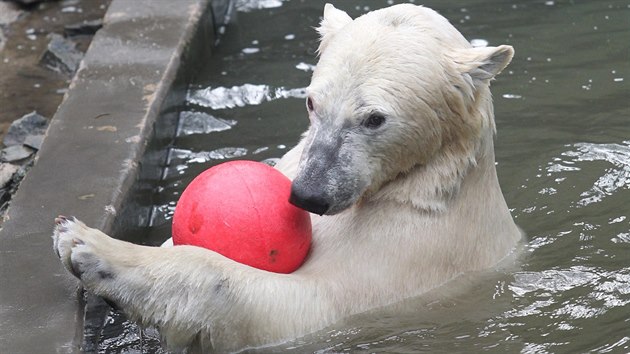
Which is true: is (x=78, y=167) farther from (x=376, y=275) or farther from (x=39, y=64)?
(x=39, y=64)

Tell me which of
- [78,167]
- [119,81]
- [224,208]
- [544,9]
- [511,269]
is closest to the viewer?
[224,208]

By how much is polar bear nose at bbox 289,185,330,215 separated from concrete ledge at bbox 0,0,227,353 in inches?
36.9

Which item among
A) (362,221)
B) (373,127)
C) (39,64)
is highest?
(373,127)

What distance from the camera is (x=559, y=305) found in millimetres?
4707

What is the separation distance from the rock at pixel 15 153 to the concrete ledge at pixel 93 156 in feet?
1.28

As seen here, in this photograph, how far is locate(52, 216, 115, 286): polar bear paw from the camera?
4027 millimetres

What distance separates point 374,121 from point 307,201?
0.43 metres

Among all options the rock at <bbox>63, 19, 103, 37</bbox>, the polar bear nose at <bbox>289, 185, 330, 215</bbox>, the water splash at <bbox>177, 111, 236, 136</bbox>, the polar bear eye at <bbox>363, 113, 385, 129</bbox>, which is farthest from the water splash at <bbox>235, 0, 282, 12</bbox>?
the polar bear nose at <bbox>289, 185, 330, 215</bbox>

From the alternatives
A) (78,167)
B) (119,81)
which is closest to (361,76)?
(78,167)

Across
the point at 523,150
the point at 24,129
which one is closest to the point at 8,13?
the point at 24,129

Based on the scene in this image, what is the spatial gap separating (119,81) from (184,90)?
78cm

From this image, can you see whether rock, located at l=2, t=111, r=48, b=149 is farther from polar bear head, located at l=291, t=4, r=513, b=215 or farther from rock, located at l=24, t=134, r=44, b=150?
polar bear head, located at l=291, t=4, r=513, b=215

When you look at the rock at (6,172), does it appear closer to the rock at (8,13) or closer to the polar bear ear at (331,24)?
the polar bear ear at (331,24)

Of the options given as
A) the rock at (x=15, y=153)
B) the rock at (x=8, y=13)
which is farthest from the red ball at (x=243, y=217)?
the rock at (x=8, y=13)
